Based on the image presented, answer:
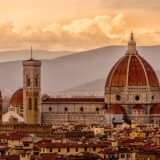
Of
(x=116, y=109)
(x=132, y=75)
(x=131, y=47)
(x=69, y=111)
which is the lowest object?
(x=116, y=109)

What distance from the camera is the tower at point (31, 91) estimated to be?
415 feet

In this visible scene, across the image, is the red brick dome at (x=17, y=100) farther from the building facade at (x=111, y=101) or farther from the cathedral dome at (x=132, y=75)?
the cathedral dome at (x=132, y=75)

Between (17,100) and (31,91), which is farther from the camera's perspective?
(17,100)

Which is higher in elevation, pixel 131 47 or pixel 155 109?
pixel 131 47

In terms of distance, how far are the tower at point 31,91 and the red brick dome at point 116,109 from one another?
7299mm

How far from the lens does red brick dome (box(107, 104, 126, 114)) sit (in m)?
123

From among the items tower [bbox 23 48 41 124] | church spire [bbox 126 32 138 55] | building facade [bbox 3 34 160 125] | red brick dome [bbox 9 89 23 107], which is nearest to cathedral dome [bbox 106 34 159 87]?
building facade [bbox 3 34 160 125]

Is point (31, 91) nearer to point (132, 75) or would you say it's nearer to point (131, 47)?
point (132, 75)

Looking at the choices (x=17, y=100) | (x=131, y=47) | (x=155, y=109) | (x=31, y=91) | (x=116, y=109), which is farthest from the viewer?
(x=17, y=100)

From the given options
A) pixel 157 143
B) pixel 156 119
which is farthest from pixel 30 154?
pixel 156 119

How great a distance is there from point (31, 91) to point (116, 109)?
9465 millimetres

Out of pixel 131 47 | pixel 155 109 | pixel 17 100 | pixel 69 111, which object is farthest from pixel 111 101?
pixel 17 100

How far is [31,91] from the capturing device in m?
128

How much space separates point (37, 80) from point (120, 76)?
8.34 meters
